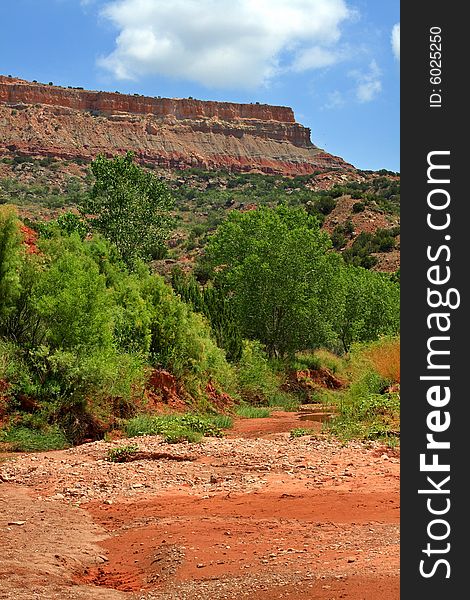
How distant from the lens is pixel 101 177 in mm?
32844

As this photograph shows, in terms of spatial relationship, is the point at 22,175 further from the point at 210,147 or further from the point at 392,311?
the point at 392,311

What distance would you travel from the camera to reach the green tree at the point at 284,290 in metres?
30.4

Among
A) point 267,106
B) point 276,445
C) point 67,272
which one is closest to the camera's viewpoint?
point 276,445

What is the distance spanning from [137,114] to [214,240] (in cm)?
9323

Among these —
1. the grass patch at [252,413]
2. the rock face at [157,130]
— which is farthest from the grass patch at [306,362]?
the rock face at [157,130]

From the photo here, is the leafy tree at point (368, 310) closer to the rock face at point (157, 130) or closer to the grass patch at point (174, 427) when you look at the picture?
the grass patch at point (174, 427)

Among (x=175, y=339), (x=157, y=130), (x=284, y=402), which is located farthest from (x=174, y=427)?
(x=157, y=130)

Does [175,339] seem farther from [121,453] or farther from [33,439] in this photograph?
[121,453]

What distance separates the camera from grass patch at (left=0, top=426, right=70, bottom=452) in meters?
14.9

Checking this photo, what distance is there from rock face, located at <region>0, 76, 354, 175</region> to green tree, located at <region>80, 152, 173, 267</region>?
6631cm

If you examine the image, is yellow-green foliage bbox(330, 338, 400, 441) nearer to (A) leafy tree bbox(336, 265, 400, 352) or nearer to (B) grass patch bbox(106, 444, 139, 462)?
(B) grass patch bbox(106, 444, 139, 462)

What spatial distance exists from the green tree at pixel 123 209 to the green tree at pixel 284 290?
4.40 metres

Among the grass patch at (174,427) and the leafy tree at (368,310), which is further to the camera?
the leafy tree at (368,310)

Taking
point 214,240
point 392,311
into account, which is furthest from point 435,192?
point 392,311
